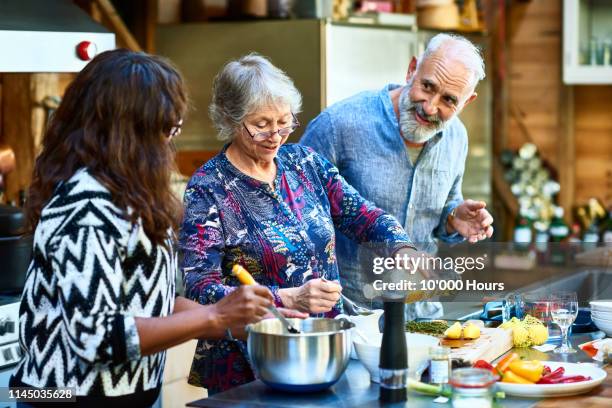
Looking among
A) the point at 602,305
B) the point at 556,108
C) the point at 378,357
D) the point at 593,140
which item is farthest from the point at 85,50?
the point at 593,140

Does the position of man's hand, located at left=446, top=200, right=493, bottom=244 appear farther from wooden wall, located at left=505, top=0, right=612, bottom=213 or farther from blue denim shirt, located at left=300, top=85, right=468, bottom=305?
wooden wall, located at left=505, top=0, right=612, bottom=213

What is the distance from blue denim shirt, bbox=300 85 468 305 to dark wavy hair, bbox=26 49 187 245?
3.78 ft

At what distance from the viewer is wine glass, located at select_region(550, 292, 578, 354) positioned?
253 cm

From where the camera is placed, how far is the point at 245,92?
256 cm

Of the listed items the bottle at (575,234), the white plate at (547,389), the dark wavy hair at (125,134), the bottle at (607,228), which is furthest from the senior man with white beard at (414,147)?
the bottle at (575,234)

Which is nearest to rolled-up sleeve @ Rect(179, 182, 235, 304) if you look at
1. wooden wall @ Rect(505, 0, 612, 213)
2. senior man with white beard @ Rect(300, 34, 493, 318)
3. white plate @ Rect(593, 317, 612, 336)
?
senior man with white beard @ Rect(300, 34, 493, 318)

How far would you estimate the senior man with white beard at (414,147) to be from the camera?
9.80 ft

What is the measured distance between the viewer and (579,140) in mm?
6008

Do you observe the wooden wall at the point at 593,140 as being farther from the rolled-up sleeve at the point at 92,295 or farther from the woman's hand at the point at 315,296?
the rolled-up sleeve at the point at 92,295

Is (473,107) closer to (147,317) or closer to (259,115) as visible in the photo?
(259,115)

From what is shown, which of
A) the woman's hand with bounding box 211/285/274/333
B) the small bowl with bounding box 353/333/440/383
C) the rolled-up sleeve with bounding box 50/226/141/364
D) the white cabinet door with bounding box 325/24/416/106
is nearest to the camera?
the rolled-up sleeve with bounding box 50/226/141/364

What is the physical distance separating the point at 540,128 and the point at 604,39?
0.75 meters

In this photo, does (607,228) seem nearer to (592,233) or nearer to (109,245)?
(592,233)

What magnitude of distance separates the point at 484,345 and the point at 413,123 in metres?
0.88
